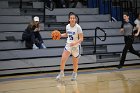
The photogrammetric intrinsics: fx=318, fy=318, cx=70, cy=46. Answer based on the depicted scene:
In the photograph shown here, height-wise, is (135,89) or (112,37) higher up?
(112,37)

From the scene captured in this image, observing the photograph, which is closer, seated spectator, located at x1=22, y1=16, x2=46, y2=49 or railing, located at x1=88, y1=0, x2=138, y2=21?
seated spectator, located at x1=22, y1=16, x2=46, y2=49

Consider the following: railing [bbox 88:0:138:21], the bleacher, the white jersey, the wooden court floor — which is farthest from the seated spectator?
railing [bbox 88:0:138:21]

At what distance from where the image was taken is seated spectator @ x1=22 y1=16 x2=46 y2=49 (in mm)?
9742

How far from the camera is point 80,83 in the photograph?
771cm

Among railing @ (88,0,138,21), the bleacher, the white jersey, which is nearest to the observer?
the white jersey

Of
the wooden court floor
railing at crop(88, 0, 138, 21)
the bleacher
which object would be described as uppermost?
railing at crop(88, 0, 138, 21)

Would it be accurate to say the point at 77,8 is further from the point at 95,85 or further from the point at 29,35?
the point at 95,85

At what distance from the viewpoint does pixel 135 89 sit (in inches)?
271

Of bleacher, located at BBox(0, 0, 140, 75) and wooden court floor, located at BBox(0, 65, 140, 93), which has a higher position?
bleacher, located at BBox(0, 0, 140, 75)

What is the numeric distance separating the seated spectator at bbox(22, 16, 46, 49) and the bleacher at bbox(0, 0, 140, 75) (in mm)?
195

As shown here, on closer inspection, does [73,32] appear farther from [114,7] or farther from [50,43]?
[114,7]

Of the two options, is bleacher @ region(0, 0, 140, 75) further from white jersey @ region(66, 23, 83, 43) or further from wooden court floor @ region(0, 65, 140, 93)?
white jersey @ region(66, 23, 83, 43)

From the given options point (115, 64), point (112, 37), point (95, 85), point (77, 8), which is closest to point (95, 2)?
point (77, 8)

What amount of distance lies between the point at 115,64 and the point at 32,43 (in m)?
2.99
